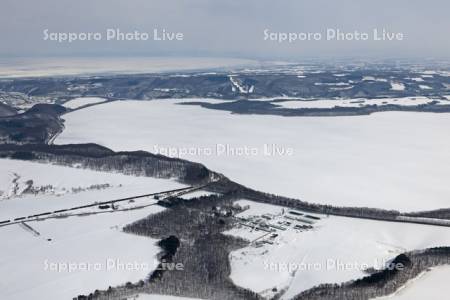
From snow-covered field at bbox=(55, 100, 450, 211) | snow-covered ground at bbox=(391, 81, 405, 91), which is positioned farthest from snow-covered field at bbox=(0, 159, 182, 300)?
snow-covered ground at bbox=(391, 81, 405, 91)

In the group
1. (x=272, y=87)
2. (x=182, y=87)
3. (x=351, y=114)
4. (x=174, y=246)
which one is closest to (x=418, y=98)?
(x=351, y=114)

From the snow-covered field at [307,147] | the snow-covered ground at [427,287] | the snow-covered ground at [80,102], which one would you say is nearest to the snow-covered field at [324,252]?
the snow-covered ground at [427,287]

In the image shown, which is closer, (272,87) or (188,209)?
(188,209)

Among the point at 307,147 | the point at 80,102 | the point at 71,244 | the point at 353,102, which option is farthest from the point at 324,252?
the point at 80,102

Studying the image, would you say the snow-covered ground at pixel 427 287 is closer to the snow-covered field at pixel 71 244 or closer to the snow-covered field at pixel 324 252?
the snow-covered field at pixel 324 252

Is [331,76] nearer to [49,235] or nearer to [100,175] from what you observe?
[100,175]

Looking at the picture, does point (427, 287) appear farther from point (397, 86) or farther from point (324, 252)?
point (397, 86)
